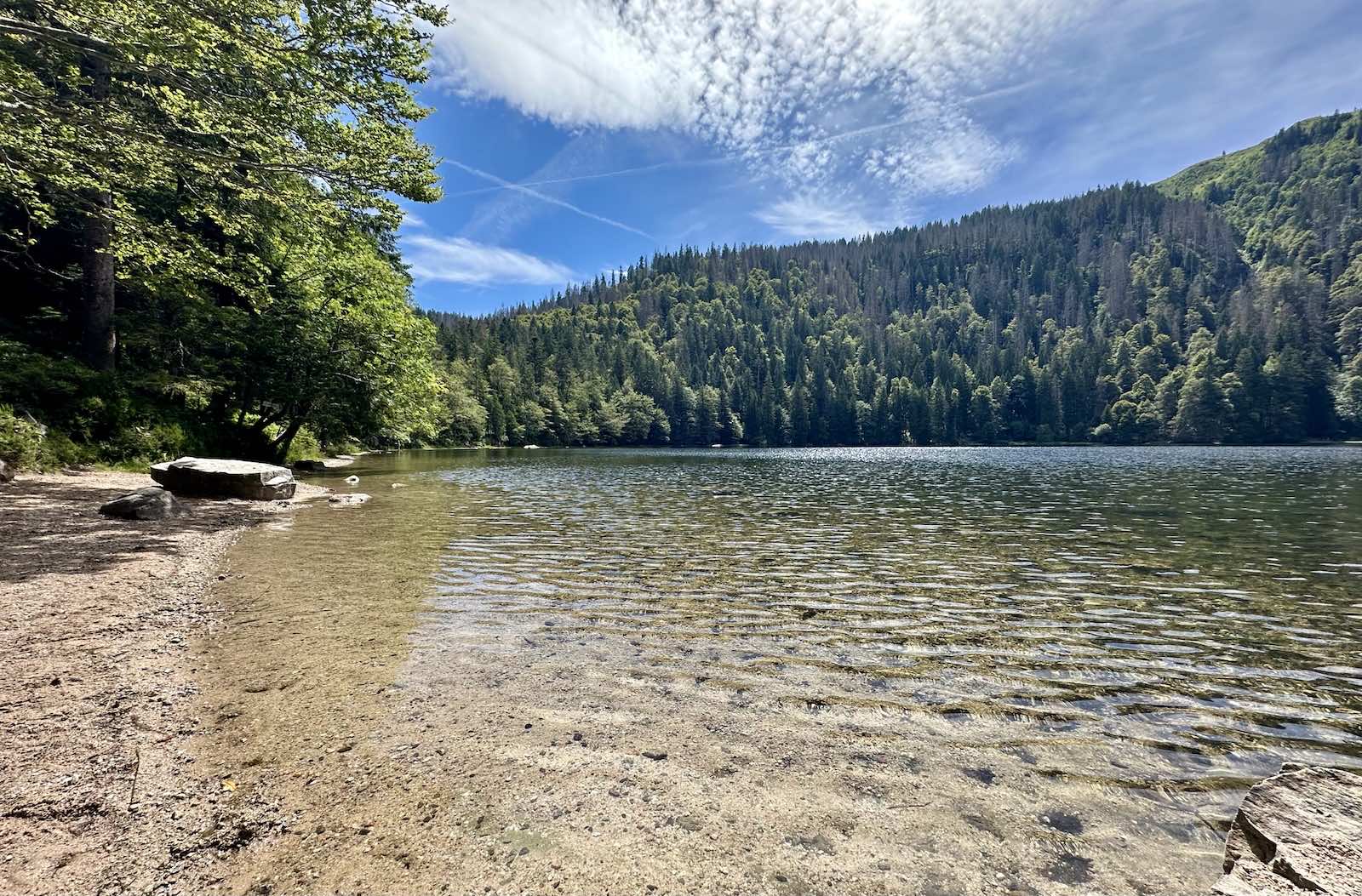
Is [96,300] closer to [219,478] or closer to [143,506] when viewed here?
[219,478]

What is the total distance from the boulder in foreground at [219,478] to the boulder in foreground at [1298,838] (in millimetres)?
25674

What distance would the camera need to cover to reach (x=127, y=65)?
12.7m

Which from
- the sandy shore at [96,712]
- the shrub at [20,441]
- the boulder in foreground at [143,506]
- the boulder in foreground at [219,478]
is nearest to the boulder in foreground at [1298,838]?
Result: the sandy shore at [96,712]

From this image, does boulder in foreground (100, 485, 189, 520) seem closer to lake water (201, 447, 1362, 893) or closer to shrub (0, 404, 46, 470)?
lake water (201, 447, 1362, 893)

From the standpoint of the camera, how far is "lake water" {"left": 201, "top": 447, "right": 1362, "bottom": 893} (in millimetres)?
4414

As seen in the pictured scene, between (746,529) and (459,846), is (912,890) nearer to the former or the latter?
(459,846)

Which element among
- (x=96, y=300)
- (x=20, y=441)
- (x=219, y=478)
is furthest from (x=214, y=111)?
(x=96, y=300)

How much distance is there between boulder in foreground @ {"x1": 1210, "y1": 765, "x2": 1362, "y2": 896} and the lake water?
55 cm

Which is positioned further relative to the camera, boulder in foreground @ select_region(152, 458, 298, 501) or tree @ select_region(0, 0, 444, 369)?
boulder in foreground @ select_region(152, 458, 298, 501)

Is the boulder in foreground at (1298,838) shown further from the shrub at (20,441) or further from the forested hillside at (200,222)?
the shrub at (20,441)

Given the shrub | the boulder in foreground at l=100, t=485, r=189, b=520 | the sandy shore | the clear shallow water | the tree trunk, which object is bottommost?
the clear shallow water

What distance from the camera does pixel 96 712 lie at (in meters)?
5.50

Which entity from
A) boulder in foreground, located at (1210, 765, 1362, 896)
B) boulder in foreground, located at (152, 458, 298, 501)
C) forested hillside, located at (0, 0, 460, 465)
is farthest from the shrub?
boulder in foreground, located at (1210, 765, 1362, 896)

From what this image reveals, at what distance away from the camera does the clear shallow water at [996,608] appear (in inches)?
262
